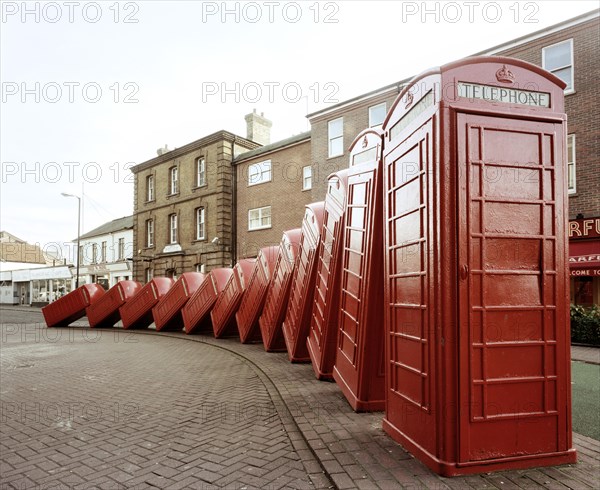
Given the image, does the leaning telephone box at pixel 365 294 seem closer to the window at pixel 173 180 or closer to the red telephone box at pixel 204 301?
the red telephone box at pixel 204 301

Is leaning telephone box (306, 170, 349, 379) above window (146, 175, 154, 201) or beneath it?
beneath

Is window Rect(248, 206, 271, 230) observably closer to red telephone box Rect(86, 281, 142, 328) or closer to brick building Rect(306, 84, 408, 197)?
brick building Rect(306, 84, 408, 197)

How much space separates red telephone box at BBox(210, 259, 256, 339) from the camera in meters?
12.7

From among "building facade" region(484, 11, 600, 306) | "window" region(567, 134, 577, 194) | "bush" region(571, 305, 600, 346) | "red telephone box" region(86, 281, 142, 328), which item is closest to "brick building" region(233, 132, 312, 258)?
"red telephone box" region(86, 281, 142, 328)

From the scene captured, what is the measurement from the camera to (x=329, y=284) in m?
6.88

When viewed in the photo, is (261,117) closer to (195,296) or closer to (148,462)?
(195,296)

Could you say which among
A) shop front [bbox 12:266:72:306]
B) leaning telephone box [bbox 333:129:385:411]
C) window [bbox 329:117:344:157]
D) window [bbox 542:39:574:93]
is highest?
window [bbox 542:39:574:93]

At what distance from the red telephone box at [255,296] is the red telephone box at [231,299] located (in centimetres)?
32

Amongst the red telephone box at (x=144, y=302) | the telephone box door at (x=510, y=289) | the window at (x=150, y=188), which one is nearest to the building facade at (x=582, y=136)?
the telephone box door at (x=510, y=289)

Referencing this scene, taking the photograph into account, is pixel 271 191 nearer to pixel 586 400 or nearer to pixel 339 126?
pixel 339 126

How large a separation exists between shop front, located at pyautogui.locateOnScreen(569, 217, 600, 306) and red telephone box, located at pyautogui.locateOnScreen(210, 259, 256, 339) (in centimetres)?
1092

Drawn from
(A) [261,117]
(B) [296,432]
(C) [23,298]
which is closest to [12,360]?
(B) [296,432]

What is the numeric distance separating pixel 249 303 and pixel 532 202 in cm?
907

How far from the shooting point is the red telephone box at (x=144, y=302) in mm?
16312
